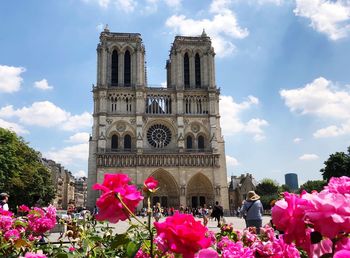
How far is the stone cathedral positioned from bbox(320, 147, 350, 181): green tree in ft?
38.2

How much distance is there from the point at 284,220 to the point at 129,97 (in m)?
46.6

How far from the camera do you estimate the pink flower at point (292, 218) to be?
145cm

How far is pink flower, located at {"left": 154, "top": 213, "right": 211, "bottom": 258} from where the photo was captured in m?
1.47

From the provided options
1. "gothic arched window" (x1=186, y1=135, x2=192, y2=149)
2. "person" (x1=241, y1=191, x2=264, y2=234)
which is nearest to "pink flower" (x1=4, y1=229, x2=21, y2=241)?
"person" (x1=241, y1=191, x2=264, y2=234)

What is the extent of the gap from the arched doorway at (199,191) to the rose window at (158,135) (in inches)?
227

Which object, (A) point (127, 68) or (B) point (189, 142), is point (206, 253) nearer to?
(B) point (189, 142)

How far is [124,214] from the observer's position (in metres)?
1.87

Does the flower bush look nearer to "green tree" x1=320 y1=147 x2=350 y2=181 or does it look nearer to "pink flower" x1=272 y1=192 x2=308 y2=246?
"pink flower" x1=272 y1=192 x2=308 y2=246

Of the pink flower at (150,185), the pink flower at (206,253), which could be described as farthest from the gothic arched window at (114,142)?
the pink flower at (206,253)

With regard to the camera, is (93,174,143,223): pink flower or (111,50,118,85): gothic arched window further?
(111,50,118,85): gothic arched window

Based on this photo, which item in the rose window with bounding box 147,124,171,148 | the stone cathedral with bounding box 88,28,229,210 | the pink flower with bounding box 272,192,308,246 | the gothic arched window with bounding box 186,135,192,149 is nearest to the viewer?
the pink flower with bounding box 272,192,308,246

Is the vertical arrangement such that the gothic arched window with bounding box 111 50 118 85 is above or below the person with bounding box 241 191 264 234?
above

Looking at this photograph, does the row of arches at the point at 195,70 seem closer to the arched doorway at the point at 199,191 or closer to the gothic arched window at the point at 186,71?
the gothic arched window at the point at 186,71

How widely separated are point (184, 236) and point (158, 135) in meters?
46.4
